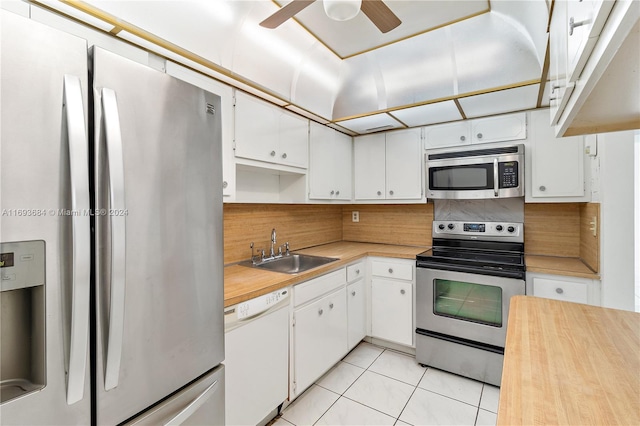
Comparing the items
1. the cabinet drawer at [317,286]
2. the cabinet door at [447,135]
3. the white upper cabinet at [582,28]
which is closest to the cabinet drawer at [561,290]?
the cabinet door at [447,135]

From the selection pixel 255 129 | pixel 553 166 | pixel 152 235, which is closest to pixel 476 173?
pixel 553 166

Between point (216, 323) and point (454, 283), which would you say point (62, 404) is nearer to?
point (216, 323)

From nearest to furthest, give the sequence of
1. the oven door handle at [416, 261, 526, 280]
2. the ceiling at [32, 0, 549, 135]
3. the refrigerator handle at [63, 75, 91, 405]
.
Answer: the refrigerator handle at [63, 75, 91, 405] → the ceiling at [32, 0, 549, 135] → the oven door handle at [416, 261, 526, 280]

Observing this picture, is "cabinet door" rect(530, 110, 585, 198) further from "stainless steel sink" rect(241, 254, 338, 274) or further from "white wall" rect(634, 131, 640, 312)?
"stainless steel sink" rect(241, 254, 338, 274)

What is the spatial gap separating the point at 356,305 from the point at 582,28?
93.5 inches

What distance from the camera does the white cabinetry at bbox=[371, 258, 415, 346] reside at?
2588mm

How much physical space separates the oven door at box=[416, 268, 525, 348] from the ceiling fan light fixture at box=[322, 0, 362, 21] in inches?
77.5

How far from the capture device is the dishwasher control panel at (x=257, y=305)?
1477 mm

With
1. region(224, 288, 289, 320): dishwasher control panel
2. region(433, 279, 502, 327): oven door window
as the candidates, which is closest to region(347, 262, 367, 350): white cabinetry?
region(433, 279, 502, 327): oven door window

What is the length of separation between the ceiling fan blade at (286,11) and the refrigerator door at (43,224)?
33.7 inches

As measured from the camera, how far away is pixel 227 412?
4.75ft

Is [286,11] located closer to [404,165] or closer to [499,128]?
[404,165]

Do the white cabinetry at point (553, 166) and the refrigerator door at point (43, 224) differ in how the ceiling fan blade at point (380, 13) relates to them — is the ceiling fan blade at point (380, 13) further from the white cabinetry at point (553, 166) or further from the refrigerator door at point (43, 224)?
the white cabinetry at point (553, 166)

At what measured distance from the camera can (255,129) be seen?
198cm
